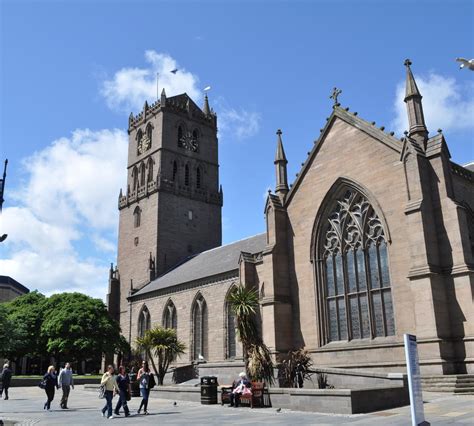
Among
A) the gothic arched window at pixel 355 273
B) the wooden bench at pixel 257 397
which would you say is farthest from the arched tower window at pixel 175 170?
the wooden bench at pixel 257 397

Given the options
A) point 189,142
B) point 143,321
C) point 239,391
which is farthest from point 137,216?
point 239,391

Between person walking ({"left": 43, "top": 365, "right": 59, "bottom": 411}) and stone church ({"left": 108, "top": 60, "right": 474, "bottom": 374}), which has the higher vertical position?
stone church ({"left": 108, "top": 60, "right": 474, "bottom": 374})

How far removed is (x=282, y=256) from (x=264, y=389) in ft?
42.8

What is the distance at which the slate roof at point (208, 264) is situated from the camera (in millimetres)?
44737

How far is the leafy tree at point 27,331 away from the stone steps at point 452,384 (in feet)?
133

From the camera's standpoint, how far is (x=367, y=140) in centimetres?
2906

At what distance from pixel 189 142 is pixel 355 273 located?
43.2m

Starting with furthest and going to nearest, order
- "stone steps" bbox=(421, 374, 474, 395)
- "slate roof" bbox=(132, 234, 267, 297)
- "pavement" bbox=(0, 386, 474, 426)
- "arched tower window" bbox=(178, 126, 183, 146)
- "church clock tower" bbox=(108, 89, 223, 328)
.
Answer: "arched tower window" bbox=(178, 126, 183, 146)
"church clock tower" bbox=(108, 89, 223, 328)
"slate roof" bbox=(132, 234, 267, 297)
"stone steps" bbox=(421, 374, 474, 395)
"pavement" bbox=(0, 386, 474, 426)

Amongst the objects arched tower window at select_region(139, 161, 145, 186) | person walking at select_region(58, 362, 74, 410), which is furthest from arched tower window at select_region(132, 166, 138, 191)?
person walking at select_region(58, 362, 74, 410)

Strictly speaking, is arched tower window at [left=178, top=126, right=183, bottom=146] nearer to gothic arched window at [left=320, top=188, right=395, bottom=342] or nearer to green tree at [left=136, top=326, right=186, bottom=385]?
green tree at [left=136, top=326, right=186, bottom=385]

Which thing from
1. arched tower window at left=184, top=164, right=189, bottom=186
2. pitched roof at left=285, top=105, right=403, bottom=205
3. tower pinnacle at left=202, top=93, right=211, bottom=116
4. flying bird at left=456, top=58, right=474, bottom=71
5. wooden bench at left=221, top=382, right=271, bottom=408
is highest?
tower pinnacle at left=202, top=93, right=211, bottom=116

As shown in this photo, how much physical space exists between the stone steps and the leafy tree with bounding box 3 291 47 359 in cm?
4063

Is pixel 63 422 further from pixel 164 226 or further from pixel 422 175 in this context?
pixel 164 226

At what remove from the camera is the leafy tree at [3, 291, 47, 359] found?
1968 inches
